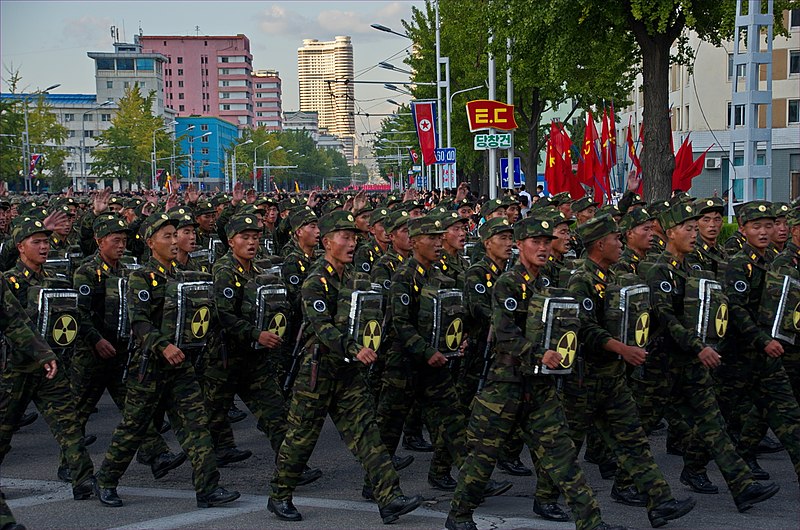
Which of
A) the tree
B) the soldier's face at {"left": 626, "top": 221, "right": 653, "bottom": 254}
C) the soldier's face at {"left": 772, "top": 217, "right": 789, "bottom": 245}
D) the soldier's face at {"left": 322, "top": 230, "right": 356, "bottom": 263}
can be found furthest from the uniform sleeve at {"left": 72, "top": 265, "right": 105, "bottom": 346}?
the tree

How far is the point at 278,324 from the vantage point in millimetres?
8461

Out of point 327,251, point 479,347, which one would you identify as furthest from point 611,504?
point 327,251

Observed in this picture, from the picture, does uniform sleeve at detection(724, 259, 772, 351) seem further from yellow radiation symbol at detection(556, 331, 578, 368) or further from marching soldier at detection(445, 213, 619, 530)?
yellow radiation symbol at detection(556, 331, 578, 368)

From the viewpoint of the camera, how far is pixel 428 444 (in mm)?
9984

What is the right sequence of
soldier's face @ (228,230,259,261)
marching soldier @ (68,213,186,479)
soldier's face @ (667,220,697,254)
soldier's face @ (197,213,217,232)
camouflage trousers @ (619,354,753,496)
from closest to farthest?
camouflage trousers @ (619,354,753,496)
soldier's face @ (667,220,697,254)
soldier's face @ (228,230,259,261)
marching soldier @ (68,213,186,479)
soldier's face @ (197,213,217,232)

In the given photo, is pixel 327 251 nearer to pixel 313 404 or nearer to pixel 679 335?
pixel 313 404

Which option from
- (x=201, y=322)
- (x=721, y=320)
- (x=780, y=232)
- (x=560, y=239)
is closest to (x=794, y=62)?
(x=780, y=232)

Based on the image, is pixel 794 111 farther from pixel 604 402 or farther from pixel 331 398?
pixel 331 398

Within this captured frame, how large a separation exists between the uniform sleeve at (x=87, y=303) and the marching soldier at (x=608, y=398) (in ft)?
13.3

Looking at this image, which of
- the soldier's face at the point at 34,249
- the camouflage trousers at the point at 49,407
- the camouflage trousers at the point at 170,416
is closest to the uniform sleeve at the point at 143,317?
the camouflage trousers at the point at 170,416

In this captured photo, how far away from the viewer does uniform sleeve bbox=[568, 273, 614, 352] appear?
7117mm

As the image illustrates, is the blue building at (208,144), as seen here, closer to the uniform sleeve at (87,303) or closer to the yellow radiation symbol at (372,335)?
the uniform sleeve at (87,303)

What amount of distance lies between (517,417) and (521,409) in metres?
0.07

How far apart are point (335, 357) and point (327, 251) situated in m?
0.81
